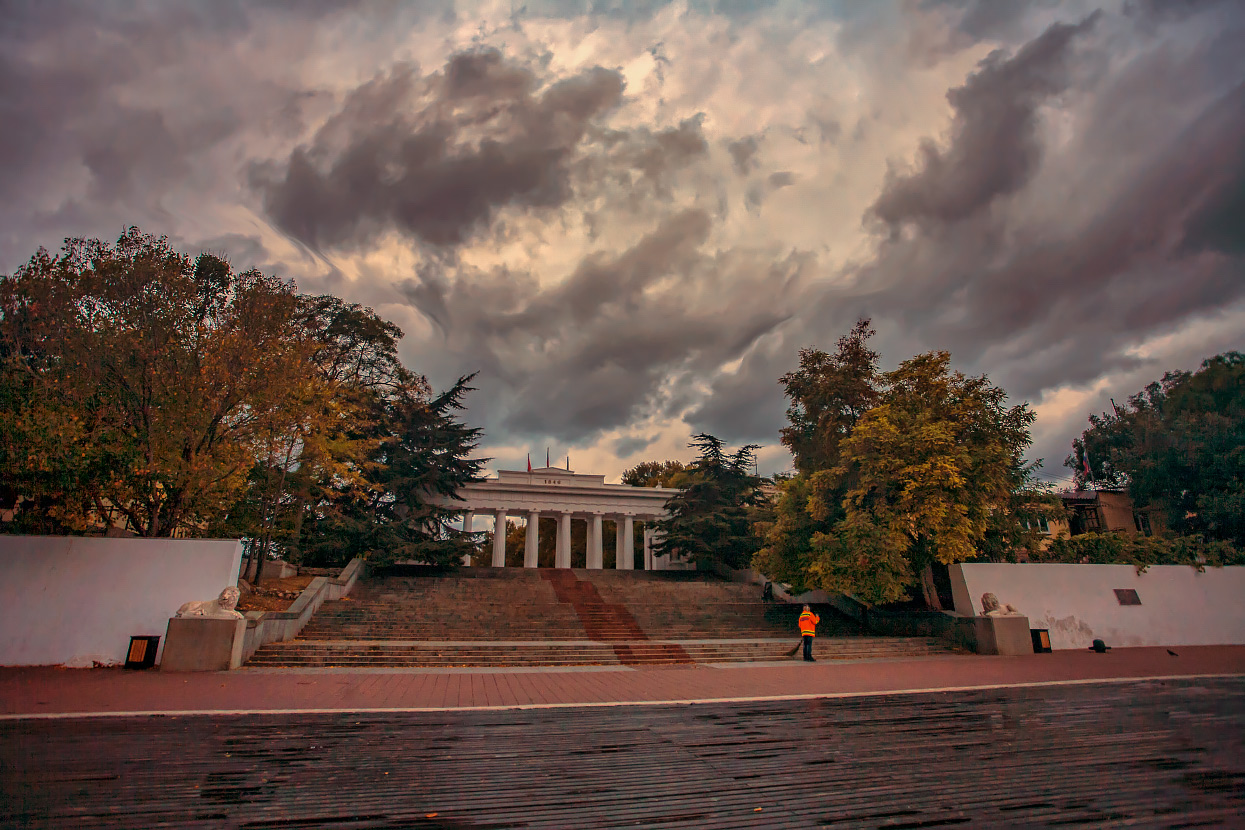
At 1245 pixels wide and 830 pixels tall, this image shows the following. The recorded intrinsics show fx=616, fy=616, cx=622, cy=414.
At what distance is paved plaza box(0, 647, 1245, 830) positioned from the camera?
14.4ft

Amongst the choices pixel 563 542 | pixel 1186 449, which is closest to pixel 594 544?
pixel 563 542

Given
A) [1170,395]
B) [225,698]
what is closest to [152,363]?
[225,698]

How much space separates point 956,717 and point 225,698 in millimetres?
11069

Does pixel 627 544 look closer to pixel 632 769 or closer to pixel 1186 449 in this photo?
pixel 1186 449

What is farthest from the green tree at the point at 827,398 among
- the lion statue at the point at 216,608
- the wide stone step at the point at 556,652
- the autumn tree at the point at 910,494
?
the lion statue at the point at 216,608

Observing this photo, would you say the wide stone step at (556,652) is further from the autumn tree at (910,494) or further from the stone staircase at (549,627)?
the autumn tree at (910,494)

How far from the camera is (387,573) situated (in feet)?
93.8

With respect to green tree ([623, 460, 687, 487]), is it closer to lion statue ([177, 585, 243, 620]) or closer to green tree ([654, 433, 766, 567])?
green tree ([654, 433, 766, 567])

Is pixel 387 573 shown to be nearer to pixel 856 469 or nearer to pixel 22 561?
A: pixel 22 561

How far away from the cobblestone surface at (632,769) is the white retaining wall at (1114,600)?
40.4 ft

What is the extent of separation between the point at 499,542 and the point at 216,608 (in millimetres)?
24560

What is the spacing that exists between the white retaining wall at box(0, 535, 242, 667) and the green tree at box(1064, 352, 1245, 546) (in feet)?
126

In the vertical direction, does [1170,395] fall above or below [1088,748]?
above

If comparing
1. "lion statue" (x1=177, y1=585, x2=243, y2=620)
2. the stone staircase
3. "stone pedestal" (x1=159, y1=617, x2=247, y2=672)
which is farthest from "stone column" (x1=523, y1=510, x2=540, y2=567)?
"stone pedestal" (x1=159, y1=617, x2=247, y2=672)
